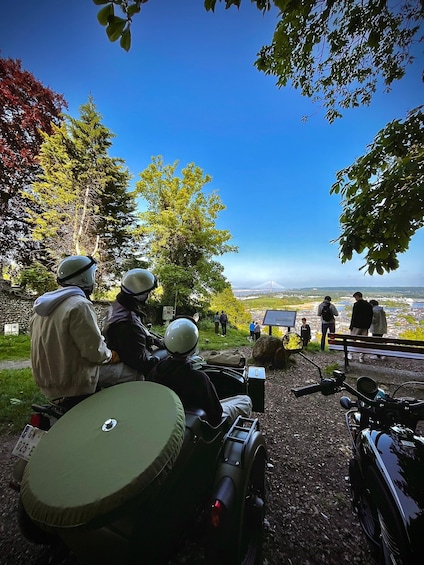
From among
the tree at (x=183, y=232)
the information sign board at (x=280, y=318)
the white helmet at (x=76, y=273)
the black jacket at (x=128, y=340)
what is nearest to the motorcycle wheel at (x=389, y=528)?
the black jacket at (x=128, y=340)

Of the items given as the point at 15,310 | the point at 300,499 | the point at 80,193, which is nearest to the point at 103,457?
the point at 300,499

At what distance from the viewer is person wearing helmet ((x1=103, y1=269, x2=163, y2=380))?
2.36m

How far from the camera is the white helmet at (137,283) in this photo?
8.54 feet

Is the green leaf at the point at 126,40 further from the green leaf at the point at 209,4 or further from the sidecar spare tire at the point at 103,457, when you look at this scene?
the sidecar spare tire at the point at 103,457

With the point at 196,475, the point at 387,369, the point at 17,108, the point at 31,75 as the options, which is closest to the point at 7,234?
the point at 17,108

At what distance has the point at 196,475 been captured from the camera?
1.39 m

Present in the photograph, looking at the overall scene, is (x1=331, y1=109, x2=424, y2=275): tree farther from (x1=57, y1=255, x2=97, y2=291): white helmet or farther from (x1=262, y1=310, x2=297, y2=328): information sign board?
(x1=262, y1=310, x2=297, y2=328): information sign board

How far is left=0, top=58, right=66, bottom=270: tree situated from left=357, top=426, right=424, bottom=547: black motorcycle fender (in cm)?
1677

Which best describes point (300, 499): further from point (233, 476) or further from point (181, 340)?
point (181, 340)

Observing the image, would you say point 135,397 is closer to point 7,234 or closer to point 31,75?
point 7,234

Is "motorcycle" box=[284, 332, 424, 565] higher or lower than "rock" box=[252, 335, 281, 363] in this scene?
higher

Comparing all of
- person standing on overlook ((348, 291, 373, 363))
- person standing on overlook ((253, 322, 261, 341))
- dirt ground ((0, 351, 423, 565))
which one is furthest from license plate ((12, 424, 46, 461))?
person standing on overlook ((253, 322, 261, 341))

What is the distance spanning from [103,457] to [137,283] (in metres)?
1.77

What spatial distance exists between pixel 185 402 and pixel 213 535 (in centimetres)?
72
